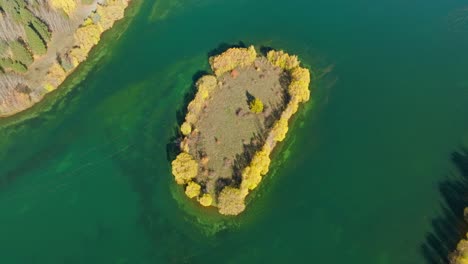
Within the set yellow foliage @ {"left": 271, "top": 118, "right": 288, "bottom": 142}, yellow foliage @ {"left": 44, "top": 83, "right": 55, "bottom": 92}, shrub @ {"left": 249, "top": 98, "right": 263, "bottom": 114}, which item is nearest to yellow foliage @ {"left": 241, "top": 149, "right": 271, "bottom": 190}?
yellow foliage @ {"left": 271, "top": 118, "right": 288, "bottom": 142}

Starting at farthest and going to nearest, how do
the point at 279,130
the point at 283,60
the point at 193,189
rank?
the point at 283,60 → the point at 279,130 → the point at 193,189

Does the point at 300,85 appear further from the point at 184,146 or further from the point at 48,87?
the point at 48,87

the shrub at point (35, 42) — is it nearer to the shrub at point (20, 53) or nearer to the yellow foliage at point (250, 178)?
the shrub at point (20, 53)

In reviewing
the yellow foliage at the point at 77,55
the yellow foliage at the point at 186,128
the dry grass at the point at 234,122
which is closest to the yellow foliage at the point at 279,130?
the dry grass at the point at 234,122

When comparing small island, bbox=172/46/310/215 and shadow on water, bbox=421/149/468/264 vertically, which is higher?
small island, bbox=172/46/310/215

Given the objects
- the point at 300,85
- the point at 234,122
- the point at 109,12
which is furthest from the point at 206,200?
the point at 109,12

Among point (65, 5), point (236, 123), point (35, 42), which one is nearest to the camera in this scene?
point (236, 123)

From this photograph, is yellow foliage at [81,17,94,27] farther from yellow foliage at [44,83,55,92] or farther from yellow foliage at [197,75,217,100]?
yellow foliage at [197,75,217,100]
